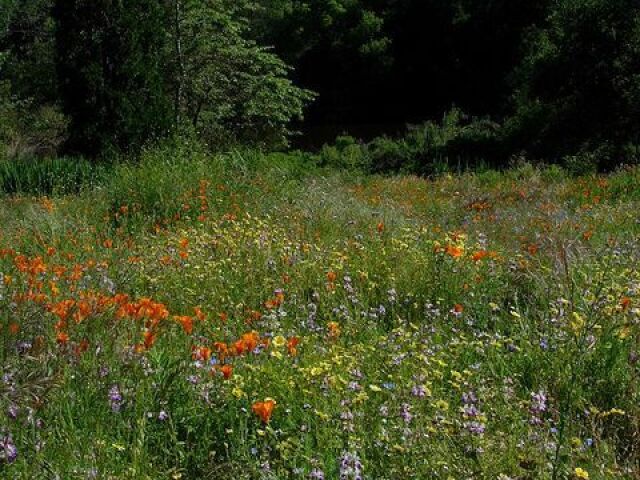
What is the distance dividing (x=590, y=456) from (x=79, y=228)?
516 cm

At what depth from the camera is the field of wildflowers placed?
7.28 ft

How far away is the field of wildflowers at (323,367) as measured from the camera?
2.22 meters

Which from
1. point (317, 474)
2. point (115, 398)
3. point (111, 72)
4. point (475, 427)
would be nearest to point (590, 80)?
point (111, 72)

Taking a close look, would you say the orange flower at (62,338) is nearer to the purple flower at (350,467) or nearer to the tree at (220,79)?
the purple flower at (350,467)

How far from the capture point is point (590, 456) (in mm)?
2104

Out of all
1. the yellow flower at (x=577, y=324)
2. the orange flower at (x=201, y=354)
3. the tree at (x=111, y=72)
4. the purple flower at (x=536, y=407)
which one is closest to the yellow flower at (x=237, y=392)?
the orange flower at (x=201, y=354)

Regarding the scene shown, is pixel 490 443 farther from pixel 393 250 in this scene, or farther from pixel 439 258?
pixel 393 250

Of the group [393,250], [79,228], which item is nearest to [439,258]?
[393,250]

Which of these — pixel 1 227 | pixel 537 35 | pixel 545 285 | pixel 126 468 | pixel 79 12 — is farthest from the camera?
pixel 537 35

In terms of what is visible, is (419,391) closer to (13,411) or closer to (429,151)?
(13,411)

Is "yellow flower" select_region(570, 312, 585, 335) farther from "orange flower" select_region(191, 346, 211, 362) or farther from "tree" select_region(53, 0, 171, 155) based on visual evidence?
"tree" select_region(53, 0, 171, 155)

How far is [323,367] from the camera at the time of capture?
8.65ft

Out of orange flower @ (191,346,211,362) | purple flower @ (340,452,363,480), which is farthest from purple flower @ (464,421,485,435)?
orange flower @ (191,346,211,362)

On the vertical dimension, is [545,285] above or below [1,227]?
above
